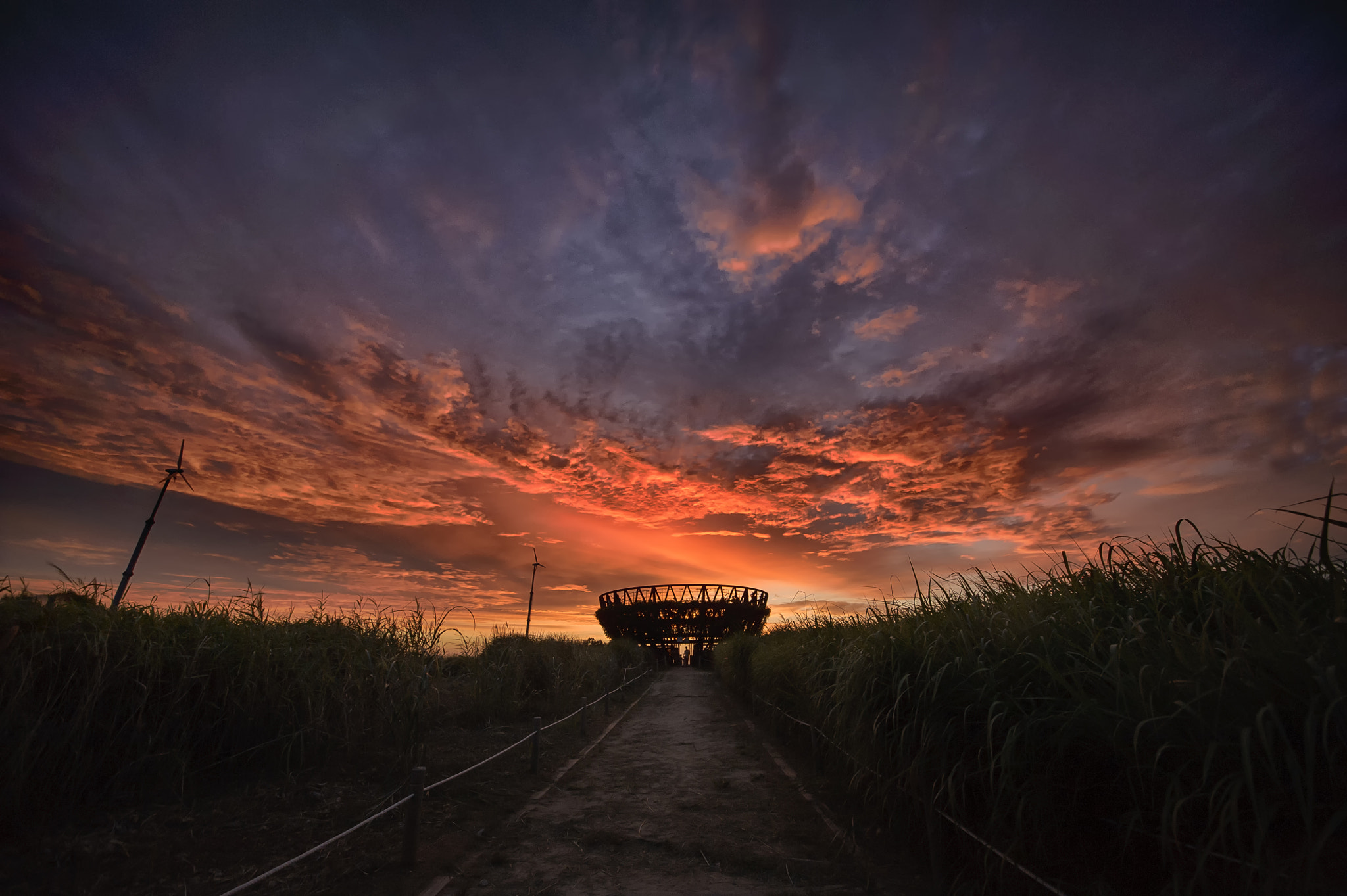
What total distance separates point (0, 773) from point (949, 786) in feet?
25.6

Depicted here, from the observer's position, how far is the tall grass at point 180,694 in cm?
511

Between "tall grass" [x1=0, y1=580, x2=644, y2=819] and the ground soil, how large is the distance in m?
0.38

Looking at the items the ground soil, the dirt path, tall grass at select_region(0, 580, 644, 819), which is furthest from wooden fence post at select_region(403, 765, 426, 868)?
tall grass at select_region(0, 580, 644, 819)

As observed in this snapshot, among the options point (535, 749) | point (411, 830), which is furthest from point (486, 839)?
point (535, 749)

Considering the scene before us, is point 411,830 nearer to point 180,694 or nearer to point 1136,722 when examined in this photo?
point 180,694

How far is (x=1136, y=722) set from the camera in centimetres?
288

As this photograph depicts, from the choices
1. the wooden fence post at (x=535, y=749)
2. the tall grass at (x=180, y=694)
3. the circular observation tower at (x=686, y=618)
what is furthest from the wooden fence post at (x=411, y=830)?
the circular observation tower at (x=686, y=618)

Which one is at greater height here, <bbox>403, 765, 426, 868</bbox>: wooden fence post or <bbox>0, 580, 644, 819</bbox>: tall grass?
<bbox>0, 580, 644, 819</bbox>: tall grass

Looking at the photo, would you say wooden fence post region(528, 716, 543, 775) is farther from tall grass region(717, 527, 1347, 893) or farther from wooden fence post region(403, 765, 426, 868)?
tall grass region(717, 527, 1347, 893)

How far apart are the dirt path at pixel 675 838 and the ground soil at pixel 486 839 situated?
0.02 meters

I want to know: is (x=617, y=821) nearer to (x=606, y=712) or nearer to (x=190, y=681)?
(x=190, y=681)

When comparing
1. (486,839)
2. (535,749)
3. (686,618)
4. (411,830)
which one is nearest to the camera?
(411,830)

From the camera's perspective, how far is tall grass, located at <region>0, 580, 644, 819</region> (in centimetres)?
511

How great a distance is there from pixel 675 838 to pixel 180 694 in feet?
19.3
